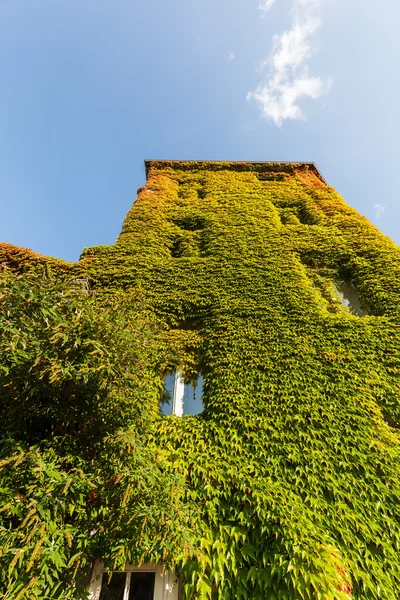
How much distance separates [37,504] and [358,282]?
823 centimetres

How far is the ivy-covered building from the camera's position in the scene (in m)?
4.27

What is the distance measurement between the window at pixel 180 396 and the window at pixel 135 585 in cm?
240

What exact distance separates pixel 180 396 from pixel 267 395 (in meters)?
1.82

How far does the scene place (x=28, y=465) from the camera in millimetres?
3709

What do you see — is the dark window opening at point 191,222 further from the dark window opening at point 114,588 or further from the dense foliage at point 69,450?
the dark window opening at point 114,588

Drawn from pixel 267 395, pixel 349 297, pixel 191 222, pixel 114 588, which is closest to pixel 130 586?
pixel 114 588

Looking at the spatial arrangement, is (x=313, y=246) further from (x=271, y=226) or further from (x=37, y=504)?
(x=37, y=504)

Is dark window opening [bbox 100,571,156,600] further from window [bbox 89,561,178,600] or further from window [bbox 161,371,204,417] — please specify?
window [bbox 161,371,204,417]

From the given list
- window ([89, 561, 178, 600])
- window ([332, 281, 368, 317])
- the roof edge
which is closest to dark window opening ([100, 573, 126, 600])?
window ([89, 561, 178, 600])

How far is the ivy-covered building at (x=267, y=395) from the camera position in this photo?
427 cm

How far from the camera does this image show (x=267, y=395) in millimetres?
5926

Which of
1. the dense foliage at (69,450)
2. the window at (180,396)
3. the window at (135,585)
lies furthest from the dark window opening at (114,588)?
the window at (180,396)

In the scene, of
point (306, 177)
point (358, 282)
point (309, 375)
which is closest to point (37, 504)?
point (309, 375)

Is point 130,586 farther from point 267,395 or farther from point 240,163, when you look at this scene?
point 240,163
